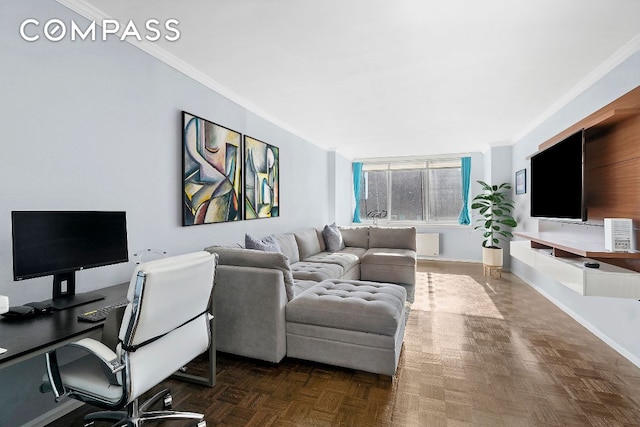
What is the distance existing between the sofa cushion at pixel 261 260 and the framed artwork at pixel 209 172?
2.04 ft

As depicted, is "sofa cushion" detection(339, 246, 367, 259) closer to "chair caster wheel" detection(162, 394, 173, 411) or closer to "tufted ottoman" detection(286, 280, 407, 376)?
"tufted ottoman" detection(286, 280, 407, 376)

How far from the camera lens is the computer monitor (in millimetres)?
1521

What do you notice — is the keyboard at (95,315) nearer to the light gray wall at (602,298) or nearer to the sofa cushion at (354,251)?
the light gray wall at (602,298)

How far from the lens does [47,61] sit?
6.09ft

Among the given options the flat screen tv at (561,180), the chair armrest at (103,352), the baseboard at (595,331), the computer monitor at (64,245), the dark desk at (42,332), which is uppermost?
the flat screen tv at (561,180)

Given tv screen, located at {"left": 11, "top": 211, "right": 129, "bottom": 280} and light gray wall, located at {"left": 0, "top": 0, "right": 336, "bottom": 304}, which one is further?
light gray wall, located at {"left": 0, "top": 0, "right": 336, "bottom": 304}

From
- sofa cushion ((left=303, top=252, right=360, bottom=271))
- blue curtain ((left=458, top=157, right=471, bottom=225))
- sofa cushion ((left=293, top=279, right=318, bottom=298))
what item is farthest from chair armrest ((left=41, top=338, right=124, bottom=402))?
blue curtain ((left=458, top=157, right=471, bottom=225))

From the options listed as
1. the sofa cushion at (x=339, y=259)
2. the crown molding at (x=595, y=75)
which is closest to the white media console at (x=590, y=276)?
the crown molding at (x=595, y=75)

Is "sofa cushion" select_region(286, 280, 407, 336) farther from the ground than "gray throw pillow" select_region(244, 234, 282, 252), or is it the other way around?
"gray throw pillow" select_region(244, 234, 282, 252)

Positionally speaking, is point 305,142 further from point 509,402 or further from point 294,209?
point 509,402

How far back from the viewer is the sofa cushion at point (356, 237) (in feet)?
18.8

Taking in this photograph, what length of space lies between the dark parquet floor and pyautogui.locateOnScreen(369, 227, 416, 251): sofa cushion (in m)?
2.36

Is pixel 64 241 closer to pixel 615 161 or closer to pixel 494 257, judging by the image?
pixel 615 161

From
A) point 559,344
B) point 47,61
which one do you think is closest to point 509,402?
point 559,344
